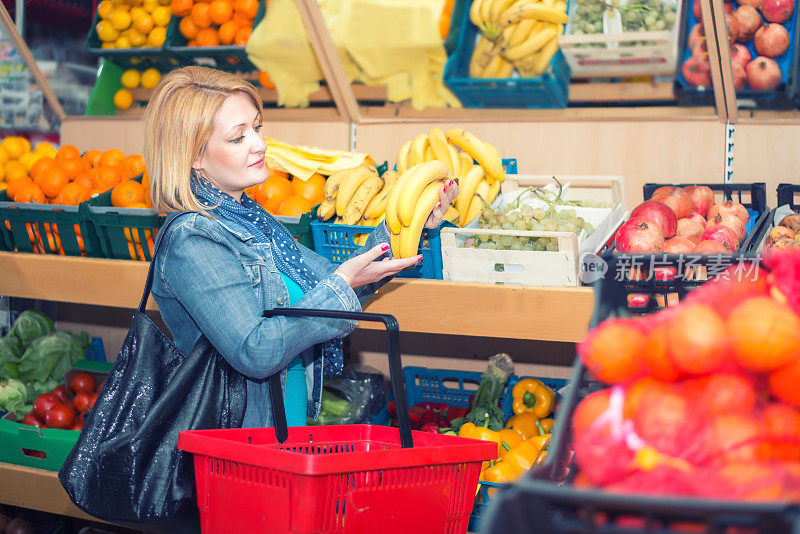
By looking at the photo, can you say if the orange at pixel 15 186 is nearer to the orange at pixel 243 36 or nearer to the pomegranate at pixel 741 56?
the orange at pixel 243 36

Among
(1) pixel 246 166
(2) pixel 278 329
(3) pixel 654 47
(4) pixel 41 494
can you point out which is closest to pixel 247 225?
(1) pixel 246 166

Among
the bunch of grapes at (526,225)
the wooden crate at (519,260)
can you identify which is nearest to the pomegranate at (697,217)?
the wooden crate at (519,260)

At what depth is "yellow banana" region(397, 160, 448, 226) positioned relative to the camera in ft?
7.13

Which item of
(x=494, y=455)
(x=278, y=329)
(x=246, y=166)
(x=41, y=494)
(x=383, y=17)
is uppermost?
(x=383, y=17)

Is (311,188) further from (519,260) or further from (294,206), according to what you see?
(519,260)

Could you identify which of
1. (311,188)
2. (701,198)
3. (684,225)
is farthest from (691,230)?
(311,188)

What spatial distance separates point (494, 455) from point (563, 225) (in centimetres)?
78

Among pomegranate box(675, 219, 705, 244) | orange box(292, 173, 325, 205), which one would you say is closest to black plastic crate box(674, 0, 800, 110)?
pomegranate box(675, 219, 705, 244)

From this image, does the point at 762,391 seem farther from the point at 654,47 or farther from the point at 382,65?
the point at 382,65

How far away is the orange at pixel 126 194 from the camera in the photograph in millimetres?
2730

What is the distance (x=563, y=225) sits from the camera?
221cm

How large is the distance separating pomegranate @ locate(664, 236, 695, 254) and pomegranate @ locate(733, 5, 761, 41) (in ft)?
2.84

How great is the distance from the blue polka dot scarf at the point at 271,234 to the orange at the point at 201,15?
170 centimetres

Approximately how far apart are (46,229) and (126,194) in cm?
38
